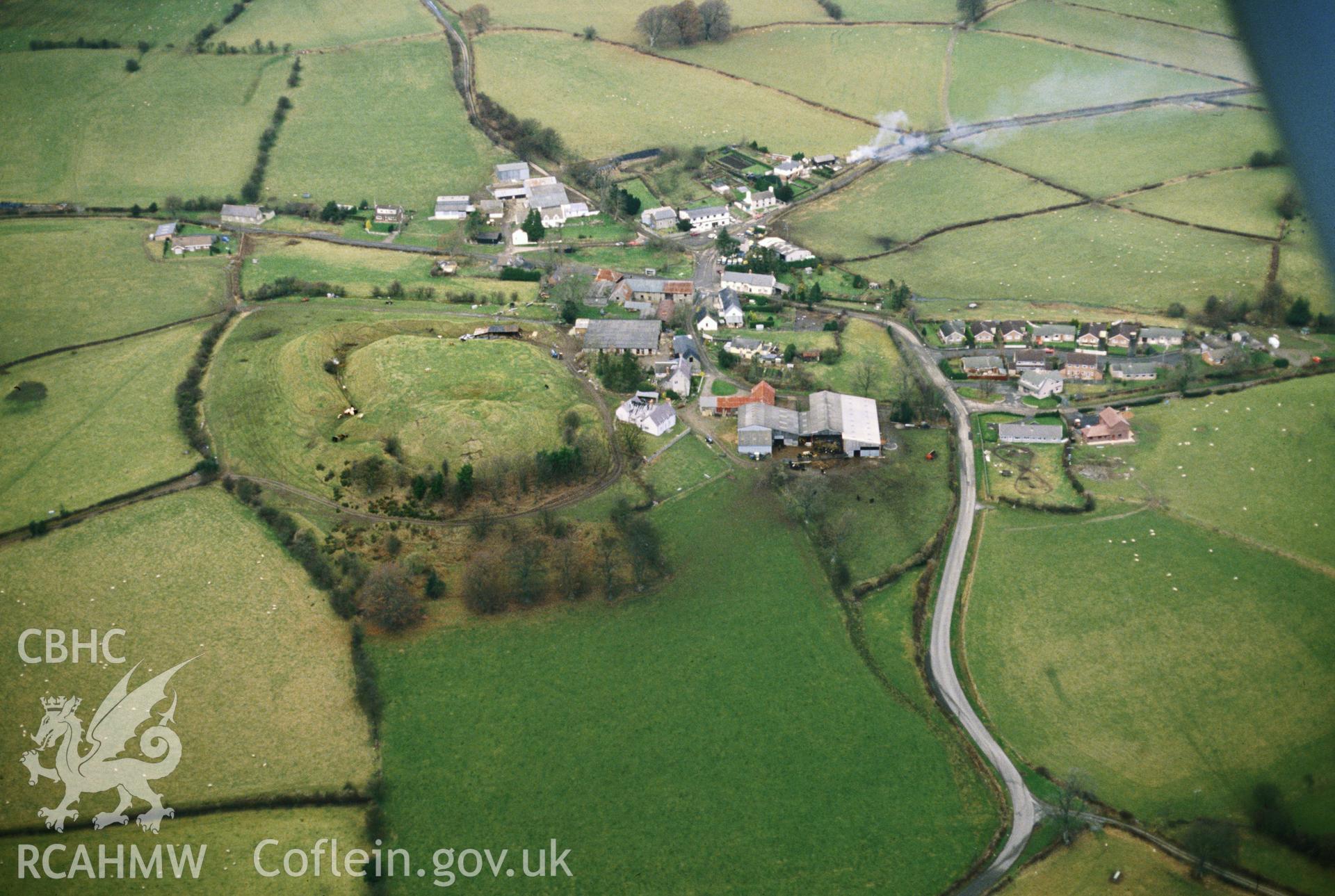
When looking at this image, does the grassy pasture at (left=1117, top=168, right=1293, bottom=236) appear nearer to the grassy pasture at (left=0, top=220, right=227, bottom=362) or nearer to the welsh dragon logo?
the grassy pasture at (left=0, top=220, right=227, bottom=362)

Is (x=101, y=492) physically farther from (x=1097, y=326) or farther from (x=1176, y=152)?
(x=1176, y=152)

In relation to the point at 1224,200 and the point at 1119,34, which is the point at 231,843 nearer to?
the point at 1224,200

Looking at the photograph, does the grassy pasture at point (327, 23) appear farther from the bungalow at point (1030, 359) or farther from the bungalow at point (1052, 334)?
the bungalow at point (1030, 359)

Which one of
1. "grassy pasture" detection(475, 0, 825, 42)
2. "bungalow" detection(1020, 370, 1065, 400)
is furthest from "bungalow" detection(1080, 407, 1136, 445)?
"grassy pasture" detection(475, 0, 825, 42)

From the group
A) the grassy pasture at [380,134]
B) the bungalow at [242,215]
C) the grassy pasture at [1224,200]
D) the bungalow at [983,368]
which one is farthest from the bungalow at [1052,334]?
the bungalow at [242,215]

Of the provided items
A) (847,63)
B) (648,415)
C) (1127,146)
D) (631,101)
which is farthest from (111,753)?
(847,63)

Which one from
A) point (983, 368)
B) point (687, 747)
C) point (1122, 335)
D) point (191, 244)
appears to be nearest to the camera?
point (687, 747)
